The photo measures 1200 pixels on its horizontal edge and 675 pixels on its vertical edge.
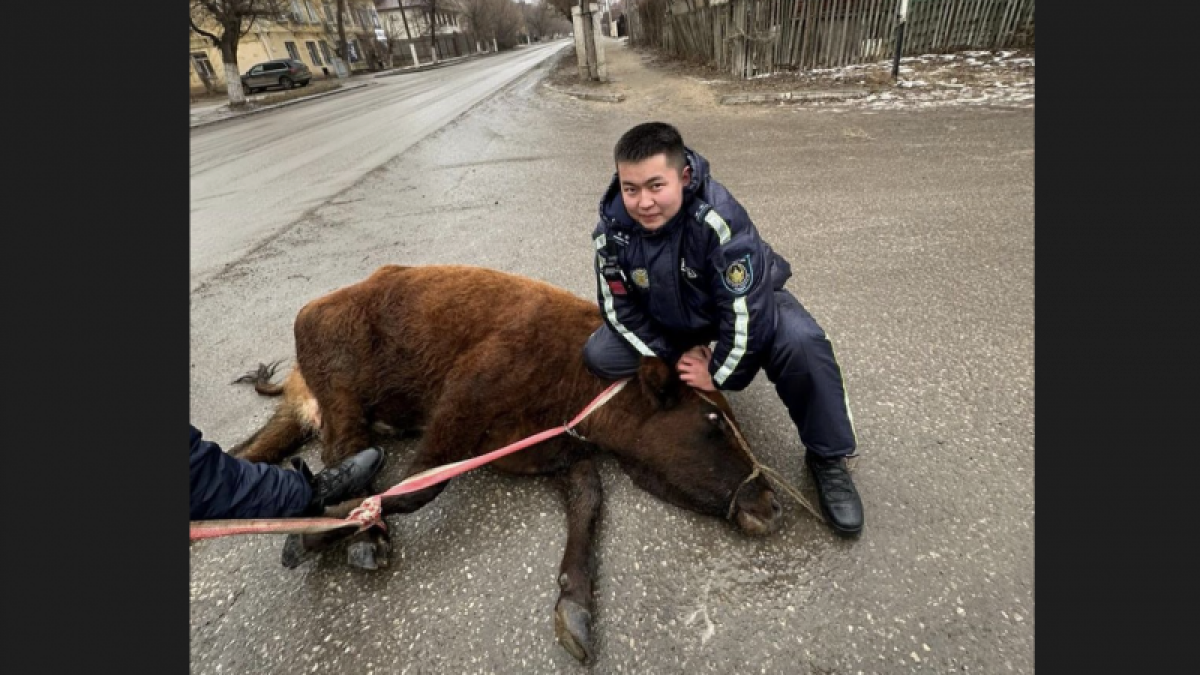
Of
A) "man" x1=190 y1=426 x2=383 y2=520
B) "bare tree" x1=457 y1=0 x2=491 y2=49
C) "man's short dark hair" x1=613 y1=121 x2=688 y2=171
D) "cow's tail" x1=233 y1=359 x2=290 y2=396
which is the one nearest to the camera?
"man" x1=190 y1=426 x2=383 y2=520

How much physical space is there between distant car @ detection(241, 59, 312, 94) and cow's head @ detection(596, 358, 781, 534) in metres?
39.5

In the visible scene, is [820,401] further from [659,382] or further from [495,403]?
[495,403]

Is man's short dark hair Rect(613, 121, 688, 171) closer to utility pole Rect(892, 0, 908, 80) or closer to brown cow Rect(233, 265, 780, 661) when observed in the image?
brown cow Rect(233, 265, 780, 661)

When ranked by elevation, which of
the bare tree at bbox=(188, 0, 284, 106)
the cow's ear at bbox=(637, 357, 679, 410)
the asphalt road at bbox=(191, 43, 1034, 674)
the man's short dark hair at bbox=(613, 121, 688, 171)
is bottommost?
the asphalt road at bbox=(191, 43, 1034, 674)

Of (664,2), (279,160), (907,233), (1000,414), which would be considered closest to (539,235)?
(907,233)

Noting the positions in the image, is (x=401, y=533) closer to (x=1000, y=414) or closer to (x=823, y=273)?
(x=1000, y=414)

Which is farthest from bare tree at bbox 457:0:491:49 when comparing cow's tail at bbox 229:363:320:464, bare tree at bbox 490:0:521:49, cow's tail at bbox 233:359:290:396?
cow's tail at bbox 229:363:320:464

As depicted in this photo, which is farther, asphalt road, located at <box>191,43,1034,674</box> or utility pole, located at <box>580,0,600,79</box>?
utility pole, located at <box>580,0,600,79</box>

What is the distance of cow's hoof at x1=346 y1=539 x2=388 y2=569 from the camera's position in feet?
8.43

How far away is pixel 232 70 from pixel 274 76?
361 inches

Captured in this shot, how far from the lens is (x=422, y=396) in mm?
3127

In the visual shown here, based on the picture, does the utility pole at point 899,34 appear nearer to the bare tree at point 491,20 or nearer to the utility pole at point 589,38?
the utility pole at point 589,38

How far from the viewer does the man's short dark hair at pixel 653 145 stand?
92.0 inches

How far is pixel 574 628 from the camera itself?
2.17m
